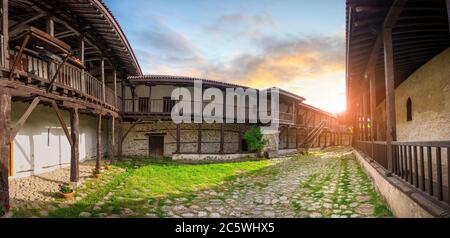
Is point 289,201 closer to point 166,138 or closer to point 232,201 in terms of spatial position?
point 232,201

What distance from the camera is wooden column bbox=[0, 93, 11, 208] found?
17.1 feet

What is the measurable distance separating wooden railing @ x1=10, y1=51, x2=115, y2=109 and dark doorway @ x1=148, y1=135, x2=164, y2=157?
618cm

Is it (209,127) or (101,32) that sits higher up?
(101,32)

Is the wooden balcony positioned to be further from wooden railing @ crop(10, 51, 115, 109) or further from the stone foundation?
the stone foundation

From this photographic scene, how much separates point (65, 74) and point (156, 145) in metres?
9.40

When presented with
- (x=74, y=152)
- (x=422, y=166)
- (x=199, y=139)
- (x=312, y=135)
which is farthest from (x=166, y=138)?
(x=422, y=166)

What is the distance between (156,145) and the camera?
19.0m

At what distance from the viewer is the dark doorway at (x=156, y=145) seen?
19.0 m

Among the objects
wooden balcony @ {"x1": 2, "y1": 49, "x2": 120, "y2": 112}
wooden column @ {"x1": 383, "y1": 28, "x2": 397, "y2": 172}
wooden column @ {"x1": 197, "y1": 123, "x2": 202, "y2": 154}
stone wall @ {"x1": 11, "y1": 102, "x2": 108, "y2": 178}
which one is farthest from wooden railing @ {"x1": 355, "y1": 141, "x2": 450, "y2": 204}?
wooden column @ {"x1": 197, "y1": 123, "x2": 202, "y2": 154}

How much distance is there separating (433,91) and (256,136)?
39.1 ft
